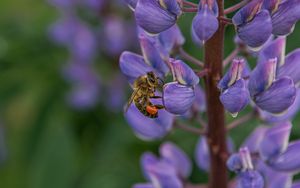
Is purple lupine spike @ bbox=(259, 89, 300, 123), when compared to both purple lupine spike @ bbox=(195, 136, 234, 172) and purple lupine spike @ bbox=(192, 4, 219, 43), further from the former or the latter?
purple lupine spike @ bbox=(192, 4, 219, 43)

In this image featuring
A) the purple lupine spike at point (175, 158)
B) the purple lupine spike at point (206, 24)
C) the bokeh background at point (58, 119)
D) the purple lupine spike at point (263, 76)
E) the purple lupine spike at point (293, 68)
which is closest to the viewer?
the purple lupine spike at point (206, 24)

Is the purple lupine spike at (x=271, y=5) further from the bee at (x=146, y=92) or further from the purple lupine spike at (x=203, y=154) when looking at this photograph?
the purple lupine spike at (x=203, y=154)

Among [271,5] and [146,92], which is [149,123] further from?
[271,5]

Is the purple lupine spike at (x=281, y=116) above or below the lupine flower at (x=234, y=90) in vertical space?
below

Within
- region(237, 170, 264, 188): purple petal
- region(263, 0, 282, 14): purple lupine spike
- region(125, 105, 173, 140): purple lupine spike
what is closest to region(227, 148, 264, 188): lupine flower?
region(237, 170, 264, 188): purple petal

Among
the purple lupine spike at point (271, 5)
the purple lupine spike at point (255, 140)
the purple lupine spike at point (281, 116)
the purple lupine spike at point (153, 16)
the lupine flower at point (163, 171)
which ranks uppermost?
the purple lupine spike at point (271, 5)

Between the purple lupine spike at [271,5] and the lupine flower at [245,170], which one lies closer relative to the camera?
the purple lupine spike at [271,5]

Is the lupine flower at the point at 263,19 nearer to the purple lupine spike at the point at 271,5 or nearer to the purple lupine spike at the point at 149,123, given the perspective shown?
the purple lupine spike at the point at 271,5

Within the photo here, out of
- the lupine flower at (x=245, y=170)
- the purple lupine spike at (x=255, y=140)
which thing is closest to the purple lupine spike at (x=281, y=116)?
the purple lupine spike at (x=255, y=140)

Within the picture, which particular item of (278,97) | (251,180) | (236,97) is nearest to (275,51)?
(278,97)

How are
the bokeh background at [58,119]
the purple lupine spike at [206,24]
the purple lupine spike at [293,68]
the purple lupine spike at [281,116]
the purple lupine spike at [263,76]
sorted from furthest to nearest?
1. the bokeh background at [58,119]
2. the purple lupine spike at [281,116]
3. the purple lupine spike at [293,68]
4. the purple lupine spike at [263,76]
5. the purple lupine spike at [206,24]
